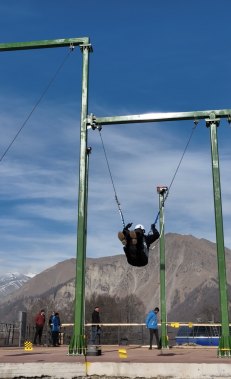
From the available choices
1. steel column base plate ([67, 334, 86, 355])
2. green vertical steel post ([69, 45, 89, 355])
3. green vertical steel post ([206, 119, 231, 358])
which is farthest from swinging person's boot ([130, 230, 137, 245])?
steel column base plate ([67, 334, 86, 355])

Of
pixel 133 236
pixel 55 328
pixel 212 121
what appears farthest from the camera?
pixel 55 328

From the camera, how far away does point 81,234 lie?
1272 centimetres

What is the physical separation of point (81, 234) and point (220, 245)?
3850 mm

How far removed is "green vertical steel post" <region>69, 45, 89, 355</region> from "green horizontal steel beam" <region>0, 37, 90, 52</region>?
0.83 ft

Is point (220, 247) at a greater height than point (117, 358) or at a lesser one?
greater

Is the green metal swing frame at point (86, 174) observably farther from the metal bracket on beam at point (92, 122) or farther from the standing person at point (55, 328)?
the standing person at point (55, 328)

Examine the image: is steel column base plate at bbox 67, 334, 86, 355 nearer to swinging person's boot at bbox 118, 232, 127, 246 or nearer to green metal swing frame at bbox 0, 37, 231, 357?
green metal swing frame at bbox 0, 37, 231, 357

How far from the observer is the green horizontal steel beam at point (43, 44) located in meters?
14.3

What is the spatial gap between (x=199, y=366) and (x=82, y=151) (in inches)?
276

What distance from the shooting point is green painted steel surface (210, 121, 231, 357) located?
→ 1191 cm

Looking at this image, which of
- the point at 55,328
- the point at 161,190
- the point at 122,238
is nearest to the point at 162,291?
the point at 161,190

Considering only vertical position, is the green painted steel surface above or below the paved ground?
above

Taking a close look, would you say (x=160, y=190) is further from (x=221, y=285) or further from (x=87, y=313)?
(x=87, y=313)

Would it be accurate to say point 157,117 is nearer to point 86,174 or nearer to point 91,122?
point 91,122
